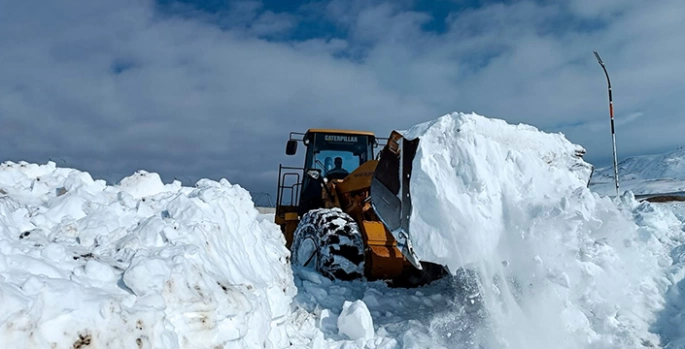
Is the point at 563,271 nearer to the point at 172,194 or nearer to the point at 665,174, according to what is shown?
the point at 172,194

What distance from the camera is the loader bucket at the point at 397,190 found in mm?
4781

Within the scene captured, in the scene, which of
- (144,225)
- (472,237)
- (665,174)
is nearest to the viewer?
(144,225)

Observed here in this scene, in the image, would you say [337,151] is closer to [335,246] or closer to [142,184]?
[335,246]

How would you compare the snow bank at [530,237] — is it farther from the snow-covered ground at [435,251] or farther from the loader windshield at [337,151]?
the loader windshield at [337,151]

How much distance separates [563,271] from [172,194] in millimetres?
3200

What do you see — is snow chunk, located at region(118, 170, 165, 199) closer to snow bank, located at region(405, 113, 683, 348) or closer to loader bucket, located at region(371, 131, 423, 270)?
loader bucket, located at region(371, 131, 423, 270)

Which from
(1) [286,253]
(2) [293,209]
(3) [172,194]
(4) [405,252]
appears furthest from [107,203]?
(2) [293,209]

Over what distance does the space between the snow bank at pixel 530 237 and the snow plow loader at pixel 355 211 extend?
302 millimetres

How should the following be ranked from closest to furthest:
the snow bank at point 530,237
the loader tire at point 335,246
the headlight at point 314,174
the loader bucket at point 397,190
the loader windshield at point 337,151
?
the snow bank at point 530,237 → the loader bucket at point 397,190 → the loader tire at point 335,246 → the headlight at point 314,174 → the loader windshield at point 337,151

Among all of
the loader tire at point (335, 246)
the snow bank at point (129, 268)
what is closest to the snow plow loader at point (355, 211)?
the loader tire at point (335, 246)

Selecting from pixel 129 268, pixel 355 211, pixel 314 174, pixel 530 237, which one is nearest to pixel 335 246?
pixel 355 211

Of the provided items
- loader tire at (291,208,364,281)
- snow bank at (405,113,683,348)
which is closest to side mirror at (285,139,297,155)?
loader tire at (291,208,364,281)

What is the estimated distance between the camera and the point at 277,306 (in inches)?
160

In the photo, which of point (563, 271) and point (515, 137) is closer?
point (563, 271)
